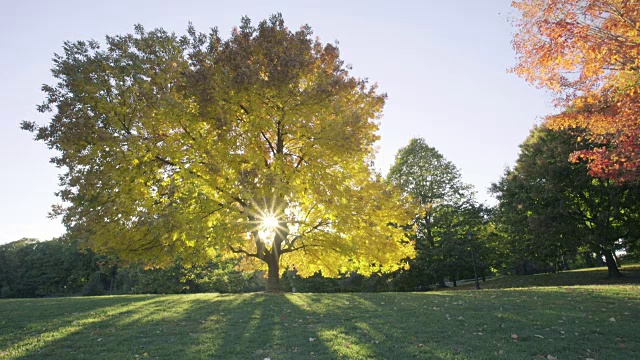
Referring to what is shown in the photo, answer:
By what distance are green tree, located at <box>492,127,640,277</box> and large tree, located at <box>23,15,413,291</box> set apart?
57.1ft

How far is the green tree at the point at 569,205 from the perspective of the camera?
25.1 metres

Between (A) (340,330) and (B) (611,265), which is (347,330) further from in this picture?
(B) (611,265)

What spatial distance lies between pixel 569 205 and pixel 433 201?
33.4 feet

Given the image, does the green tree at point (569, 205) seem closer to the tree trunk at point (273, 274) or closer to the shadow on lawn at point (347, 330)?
the shadow on lawn at point (347, 330)

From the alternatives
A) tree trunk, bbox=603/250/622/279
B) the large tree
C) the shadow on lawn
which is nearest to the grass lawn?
the shadow on lawn

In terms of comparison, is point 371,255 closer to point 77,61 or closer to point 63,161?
point 63,161

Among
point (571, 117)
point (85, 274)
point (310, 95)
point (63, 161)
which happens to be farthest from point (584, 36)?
point (85, 274)

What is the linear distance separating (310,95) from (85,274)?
207 ft

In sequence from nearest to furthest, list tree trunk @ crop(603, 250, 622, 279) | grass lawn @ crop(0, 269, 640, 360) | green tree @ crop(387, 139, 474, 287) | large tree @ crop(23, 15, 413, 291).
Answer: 1. grass lawn @ crop(0, 269, 640, 360)
2. large tree @ crop(23, 15, 413, 291)
3. tree trunk @ crop(603, 250, 622, 279)
4. green tree @ crop(387, 139, 474, 287)

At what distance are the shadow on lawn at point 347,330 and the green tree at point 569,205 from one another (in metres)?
15.9

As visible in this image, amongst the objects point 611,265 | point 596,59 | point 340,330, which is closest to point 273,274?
point 340,330

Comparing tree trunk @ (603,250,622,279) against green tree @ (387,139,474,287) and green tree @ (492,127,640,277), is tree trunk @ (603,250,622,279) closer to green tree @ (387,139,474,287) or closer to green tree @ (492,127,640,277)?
green tree @ (492,127,640,277)

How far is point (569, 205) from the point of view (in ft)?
85.5

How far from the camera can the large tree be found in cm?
1202
